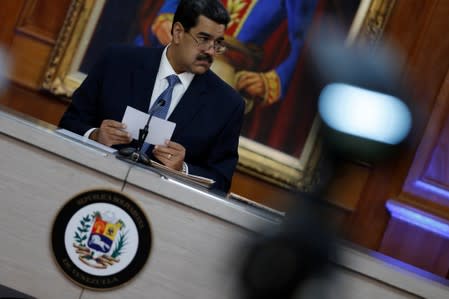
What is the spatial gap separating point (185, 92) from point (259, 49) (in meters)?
1.15

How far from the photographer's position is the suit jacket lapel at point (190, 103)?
8.70 ft

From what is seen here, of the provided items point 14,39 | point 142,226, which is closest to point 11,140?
point 142,226

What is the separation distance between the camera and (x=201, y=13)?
2.64 meters

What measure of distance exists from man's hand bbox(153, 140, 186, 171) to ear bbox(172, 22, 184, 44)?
0.49 meters

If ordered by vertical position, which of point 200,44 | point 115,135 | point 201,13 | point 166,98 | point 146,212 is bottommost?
point 146,212

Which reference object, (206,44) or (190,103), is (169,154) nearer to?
(190,103)

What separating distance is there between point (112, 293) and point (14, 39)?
2569 millimetres

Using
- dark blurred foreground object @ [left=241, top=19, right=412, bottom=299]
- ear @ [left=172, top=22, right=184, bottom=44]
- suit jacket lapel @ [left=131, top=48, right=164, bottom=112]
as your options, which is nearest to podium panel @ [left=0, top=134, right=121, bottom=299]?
suit jacket lapel @ [left=131, top=48, right=164, bottom=112]

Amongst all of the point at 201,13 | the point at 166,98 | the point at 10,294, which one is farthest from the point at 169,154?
the point at 10,294

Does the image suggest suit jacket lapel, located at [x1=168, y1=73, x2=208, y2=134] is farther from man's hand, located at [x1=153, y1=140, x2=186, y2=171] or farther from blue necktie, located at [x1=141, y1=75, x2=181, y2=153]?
man's hand, located at [x1=153, y1=140, x2=186, y2=171]

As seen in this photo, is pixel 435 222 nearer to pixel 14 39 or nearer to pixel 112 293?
pixel 112 293

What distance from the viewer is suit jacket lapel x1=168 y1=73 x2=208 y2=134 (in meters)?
2.65

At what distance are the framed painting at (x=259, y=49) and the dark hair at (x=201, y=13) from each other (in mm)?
1030

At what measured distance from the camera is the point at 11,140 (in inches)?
74.0
